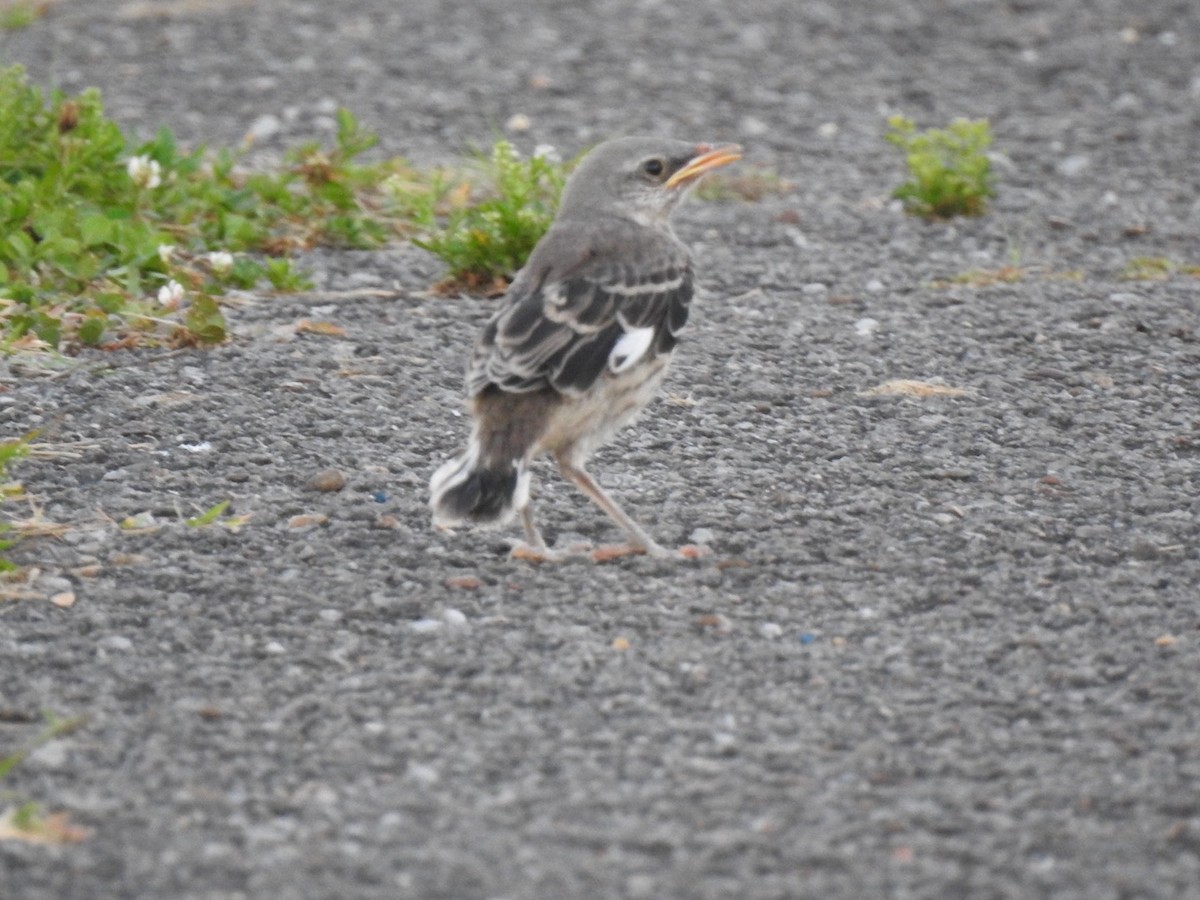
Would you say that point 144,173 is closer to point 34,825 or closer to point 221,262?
point 221,262

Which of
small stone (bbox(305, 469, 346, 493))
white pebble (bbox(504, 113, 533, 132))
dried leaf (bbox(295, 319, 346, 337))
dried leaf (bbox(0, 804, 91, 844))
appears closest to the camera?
dried leaf (bbox(0, 804, 91, 844))

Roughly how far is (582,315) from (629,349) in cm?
20

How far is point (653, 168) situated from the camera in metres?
6.87

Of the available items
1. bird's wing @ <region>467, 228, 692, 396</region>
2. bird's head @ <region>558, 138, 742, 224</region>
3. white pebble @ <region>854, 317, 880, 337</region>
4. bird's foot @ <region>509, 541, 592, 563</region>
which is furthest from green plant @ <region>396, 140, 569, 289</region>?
bird's foot @ <region>509, 541, 592, 563</region>

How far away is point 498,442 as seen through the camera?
5855 mm

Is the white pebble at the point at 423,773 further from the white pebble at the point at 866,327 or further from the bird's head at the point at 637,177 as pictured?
the white pebble at the point at 866,327

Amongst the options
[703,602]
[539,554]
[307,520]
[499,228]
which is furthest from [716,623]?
[499,228]

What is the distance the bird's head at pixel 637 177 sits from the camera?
6859 millimetres

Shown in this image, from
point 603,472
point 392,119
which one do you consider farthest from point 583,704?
point 392,119

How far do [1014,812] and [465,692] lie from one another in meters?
1.53

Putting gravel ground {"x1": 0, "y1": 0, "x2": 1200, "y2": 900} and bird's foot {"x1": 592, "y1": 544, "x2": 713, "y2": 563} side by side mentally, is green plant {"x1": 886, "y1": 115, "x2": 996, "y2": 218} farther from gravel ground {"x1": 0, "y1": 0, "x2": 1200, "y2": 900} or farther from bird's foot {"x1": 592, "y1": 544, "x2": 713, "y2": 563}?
bird's foot {"x1": 592, "y1": 544, "x2": 713, "y2": 563}

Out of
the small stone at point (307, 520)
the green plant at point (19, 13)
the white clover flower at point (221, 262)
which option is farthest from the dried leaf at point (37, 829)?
the green plant at point (19, 13)

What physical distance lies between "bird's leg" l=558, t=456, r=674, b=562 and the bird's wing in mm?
356

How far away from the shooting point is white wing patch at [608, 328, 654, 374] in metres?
6.06
